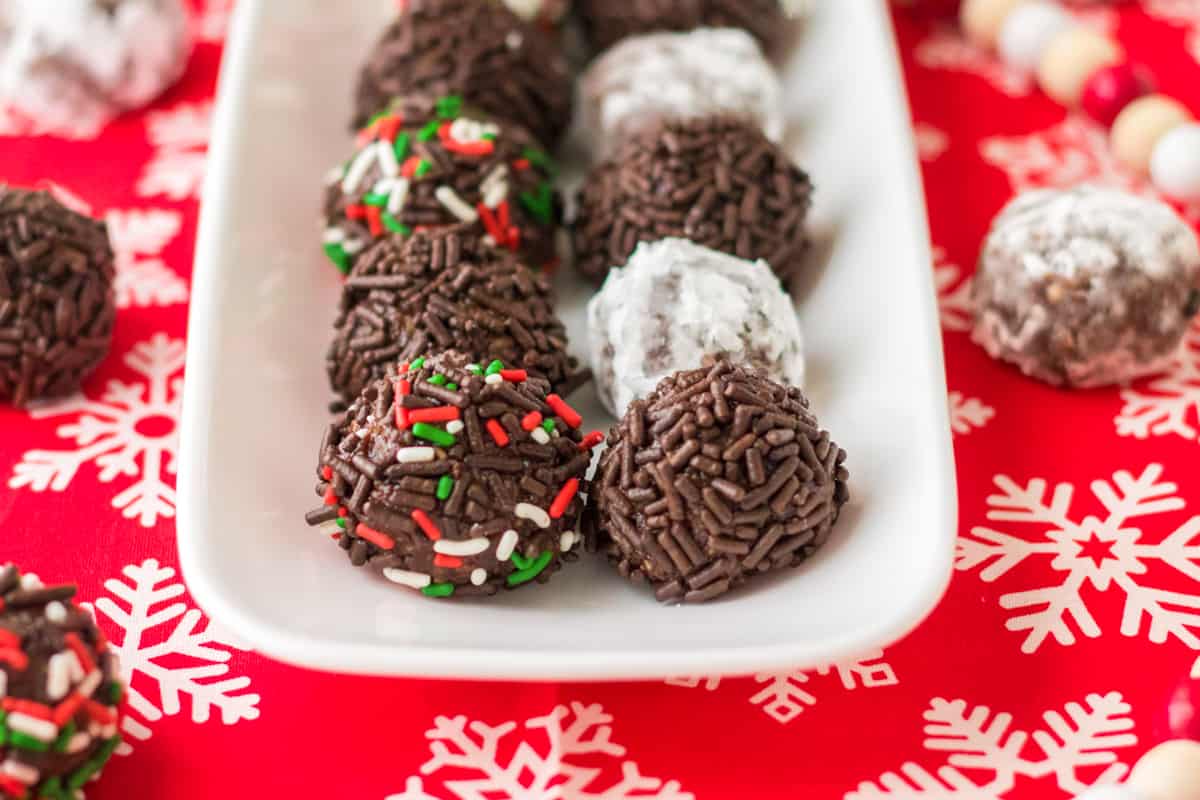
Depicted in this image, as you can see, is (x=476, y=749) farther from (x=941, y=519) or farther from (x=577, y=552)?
(x=941, y=519)

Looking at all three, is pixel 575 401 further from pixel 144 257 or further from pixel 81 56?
pixel 81 56

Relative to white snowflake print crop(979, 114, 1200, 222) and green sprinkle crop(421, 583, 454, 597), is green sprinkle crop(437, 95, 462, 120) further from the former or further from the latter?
white snowflake print crop(979, 114, 1200, 222)

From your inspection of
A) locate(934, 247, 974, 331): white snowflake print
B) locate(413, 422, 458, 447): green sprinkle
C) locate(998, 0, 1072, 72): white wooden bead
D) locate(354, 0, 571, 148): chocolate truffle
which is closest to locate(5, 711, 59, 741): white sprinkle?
locate(413, 422, 458, 447): green sprinkle

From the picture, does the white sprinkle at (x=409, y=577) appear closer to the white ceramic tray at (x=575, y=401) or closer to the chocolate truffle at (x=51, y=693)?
the white ceramic tray at (x=575, y=401)

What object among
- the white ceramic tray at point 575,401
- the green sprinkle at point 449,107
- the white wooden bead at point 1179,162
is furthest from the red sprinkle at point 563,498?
the white wooden bead at point 1179,162

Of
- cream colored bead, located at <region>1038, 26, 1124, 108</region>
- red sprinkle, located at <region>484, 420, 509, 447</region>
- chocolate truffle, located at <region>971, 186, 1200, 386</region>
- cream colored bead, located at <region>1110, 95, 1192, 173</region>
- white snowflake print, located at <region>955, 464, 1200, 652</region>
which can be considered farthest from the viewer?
cream colored bead, located at <region>1038, 26, 1124, 108</region>

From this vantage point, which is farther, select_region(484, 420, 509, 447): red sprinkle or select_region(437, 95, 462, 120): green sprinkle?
select_region(437, 95, 462, 120): green sprinkle

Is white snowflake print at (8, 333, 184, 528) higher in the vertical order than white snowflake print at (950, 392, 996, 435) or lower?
higher
